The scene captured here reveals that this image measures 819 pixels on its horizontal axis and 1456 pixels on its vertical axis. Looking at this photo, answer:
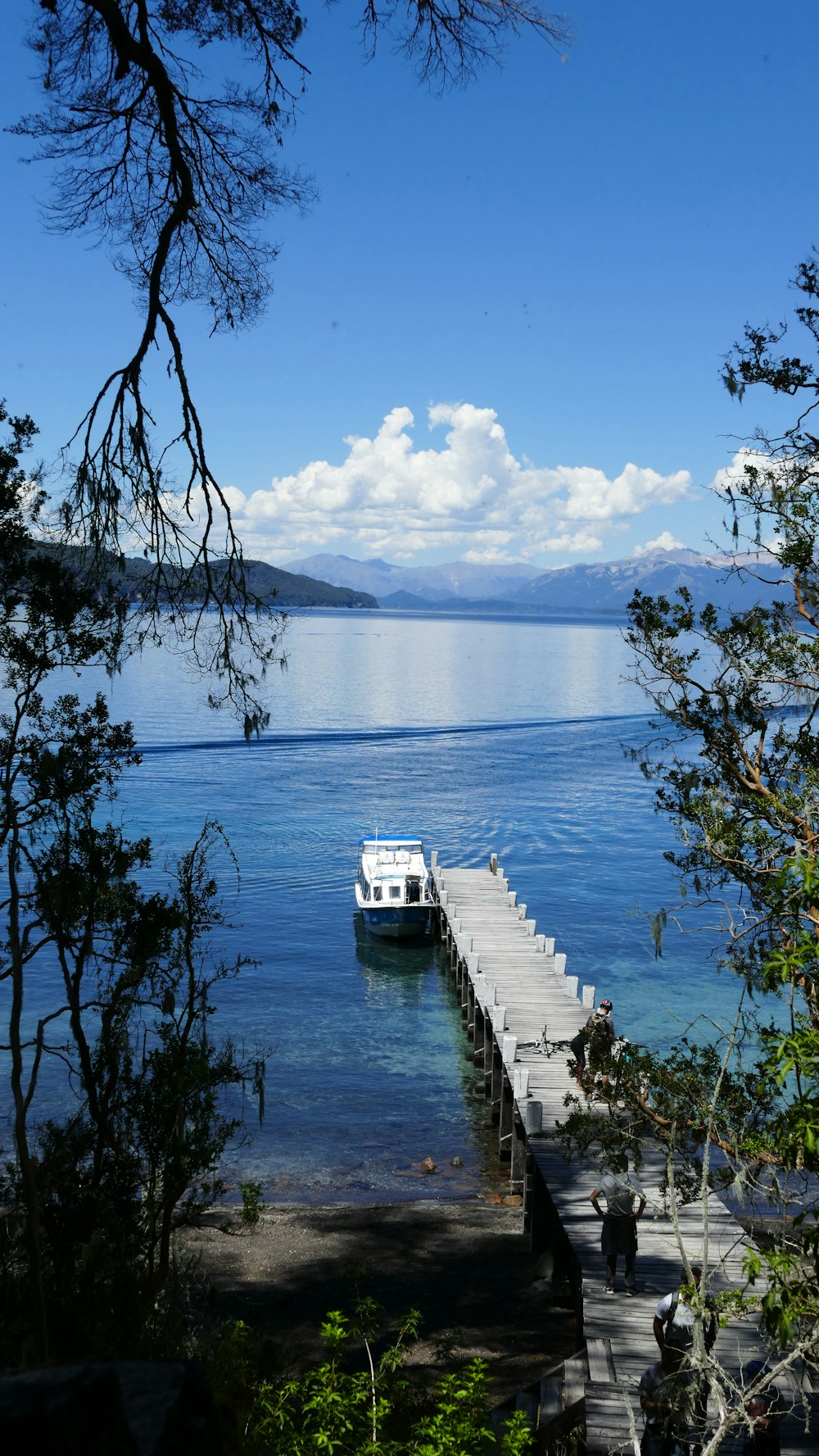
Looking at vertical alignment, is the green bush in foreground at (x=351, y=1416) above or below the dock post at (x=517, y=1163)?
above

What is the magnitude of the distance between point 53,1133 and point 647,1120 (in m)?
6.41

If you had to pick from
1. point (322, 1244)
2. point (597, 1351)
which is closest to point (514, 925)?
point (322, 1244)

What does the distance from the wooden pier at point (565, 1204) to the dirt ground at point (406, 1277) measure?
777 millimetres

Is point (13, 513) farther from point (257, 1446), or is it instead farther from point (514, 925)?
point (514, 925)

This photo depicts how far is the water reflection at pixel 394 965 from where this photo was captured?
108ft

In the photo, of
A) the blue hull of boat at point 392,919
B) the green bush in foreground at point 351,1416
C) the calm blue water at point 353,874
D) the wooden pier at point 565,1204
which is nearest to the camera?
the green bush in foreground at point 351,1416

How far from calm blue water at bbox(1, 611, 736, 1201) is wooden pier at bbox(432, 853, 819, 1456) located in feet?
6.17

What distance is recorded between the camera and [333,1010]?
30625 millimetres

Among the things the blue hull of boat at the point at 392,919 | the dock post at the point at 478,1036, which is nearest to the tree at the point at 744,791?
the dock post at the point at 478,1036

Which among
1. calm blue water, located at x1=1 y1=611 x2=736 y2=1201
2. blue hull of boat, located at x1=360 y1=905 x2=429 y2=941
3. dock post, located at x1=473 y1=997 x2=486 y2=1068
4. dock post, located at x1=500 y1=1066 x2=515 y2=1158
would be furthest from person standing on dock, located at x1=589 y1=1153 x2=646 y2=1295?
blue hull of boat, located at x1=360 y1=905 x2=429 y2=941

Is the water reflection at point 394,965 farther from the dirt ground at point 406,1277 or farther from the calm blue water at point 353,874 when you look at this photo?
the dirt ground at point 406,1277

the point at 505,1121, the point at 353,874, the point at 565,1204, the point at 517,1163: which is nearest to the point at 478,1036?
the point at 505,1121

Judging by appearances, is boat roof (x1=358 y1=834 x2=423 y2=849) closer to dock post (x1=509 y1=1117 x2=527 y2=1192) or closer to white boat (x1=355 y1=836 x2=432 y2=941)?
white boat (x1=355 y1=836 x2=432 y2=941)

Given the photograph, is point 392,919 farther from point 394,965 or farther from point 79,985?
point 79,985
